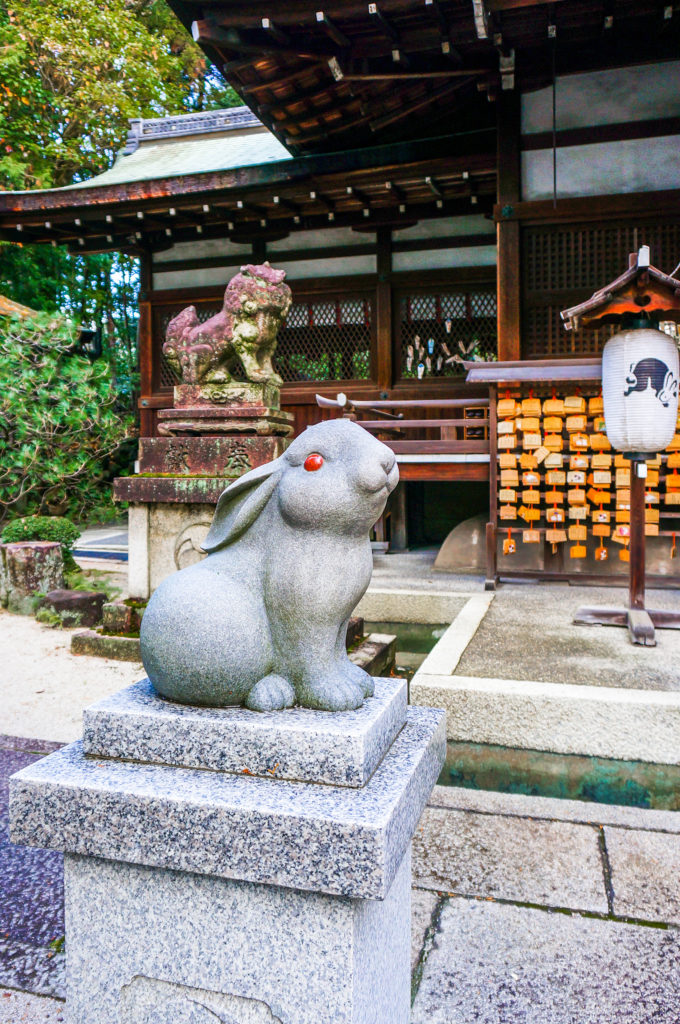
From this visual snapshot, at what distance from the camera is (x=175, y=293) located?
10.8 metres

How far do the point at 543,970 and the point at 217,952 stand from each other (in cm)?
106

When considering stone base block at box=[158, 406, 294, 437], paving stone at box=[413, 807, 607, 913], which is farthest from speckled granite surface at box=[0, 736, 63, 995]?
stone base block at box=[158, 406, 294, 437]

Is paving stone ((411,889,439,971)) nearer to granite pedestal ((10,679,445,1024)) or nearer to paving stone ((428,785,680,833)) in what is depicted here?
granite pedestal ((10,679,445,1024))

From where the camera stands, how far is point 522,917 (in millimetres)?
2283

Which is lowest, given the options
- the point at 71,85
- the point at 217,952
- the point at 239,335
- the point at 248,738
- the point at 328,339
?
the point at 217,952

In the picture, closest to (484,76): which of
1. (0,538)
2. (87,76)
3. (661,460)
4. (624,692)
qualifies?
(661,460)

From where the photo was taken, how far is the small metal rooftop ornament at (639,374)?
492 centimetres

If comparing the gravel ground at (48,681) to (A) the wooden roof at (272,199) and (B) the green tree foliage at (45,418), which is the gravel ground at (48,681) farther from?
(A) the wooden roof at (272,199)

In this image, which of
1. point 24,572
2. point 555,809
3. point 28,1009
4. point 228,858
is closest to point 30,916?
point 28,1009

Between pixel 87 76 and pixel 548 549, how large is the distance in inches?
678

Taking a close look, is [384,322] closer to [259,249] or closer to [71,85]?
[259,249]

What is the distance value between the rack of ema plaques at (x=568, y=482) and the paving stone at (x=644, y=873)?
4.15 meters

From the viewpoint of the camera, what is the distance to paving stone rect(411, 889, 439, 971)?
7.11 feet

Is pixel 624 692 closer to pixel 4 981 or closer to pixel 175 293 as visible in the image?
pixel 4 981
